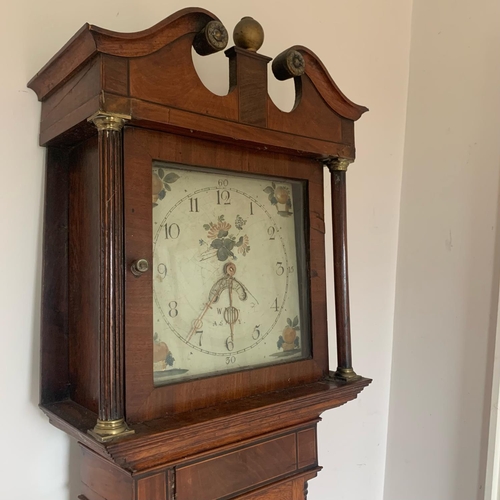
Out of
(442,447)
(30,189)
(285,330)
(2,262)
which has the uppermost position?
(30,189)

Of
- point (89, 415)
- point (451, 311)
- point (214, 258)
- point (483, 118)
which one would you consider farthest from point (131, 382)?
point (483, 118)

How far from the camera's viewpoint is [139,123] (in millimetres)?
702

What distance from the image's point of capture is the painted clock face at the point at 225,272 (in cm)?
76

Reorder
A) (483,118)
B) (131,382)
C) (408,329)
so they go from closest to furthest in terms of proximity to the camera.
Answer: (131,382), (483,118), (408,329)

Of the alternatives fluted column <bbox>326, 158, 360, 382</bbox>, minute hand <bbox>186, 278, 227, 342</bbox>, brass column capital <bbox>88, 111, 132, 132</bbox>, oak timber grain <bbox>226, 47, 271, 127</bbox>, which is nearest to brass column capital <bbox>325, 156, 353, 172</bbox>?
fluted column <bbox>326, 158, 360, 382</bbox>

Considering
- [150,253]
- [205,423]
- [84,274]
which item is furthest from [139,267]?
[205,423]

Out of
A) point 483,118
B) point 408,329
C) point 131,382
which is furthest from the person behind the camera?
point 408,329

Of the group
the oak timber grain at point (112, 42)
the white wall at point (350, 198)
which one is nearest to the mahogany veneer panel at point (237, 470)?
the white wall at point (350, 198)

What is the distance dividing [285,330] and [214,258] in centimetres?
20

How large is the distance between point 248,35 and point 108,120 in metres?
0.29

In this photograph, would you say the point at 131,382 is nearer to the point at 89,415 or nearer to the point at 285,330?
the point at 89,415

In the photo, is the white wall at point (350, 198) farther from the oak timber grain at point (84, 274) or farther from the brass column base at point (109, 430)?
the brass column base at point (109, 430)

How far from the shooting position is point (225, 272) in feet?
2.72

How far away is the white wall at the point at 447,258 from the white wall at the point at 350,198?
0.15ft
